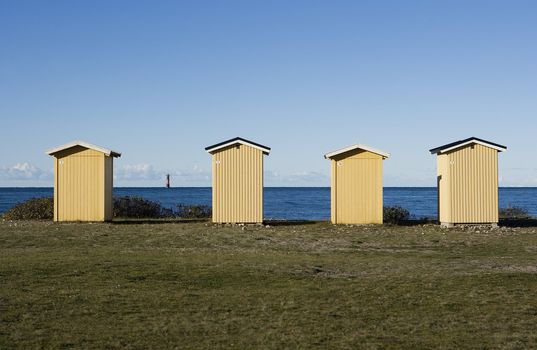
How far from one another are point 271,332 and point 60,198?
22396 mm

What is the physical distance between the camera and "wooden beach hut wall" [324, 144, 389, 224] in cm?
3023

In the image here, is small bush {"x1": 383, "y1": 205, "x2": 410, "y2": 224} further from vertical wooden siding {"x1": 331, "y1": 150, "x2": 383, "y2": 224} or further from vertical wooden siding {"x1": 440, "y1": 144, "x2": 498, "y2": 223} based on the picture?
vertical wooden siding {"x1": 440, "y1": 144, "x2": 498, "y2": 223}

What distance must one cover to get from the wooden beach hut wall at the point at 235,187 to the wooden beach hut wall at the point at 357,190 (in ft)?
10.5

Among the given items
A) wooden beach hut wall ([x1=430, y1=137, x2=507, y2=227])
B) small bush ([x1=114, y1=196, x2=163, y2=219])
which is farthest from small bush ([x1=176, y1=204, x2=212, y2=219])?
wooden beach hut wall ([x1=430, y1=137, x2=507, y2=227])

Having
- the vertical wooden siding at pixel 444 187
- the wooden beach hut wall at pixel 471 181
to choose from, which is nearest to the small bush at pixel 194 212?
the vertical wooden siding at pixel 444 187

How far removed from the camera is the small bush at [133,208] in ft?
121

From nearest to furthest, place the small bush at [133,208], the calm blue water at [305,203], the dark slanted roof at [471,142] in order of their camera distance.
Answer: the dark slanted roof at [471,142]
the small bush at [133,208]
the calm blue water at [305,203]

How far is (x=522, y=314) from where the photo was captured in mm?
11258

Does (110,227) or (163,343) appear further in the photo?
(110,227)

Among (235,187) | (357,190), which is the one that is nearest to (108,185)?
(235,187)

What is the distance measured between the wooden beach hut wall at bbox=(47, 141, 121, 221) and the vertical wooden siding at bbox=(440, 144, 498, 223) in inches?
560

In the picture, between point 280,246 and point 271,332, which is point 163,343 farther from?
point 280,246

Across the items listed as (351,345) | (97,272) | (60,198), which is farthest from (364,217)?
(351,345)

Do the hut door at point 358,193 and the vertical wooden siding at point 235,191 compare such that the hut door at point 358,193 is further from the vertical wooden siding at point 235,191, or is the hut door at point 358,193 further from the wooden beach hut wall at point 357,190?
the vertical wooden siding at point 235,191
